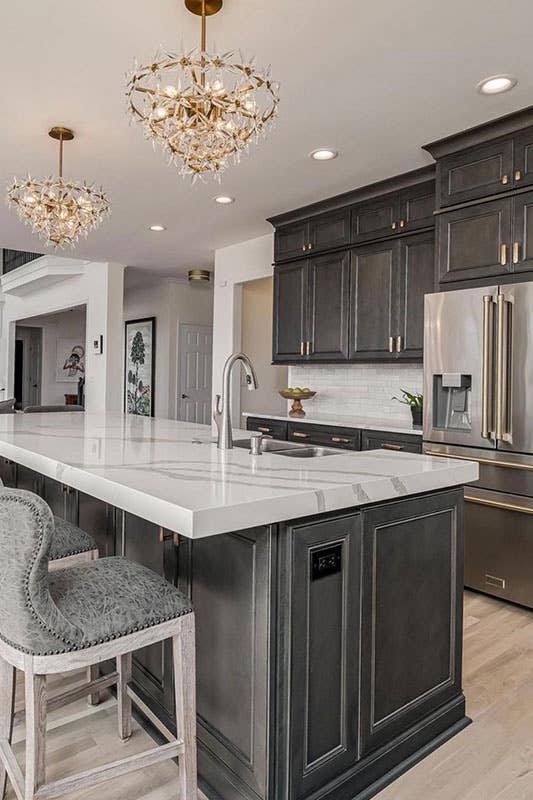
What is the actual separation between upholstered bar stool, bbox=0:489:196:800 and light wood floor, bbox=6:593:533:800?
21 cm

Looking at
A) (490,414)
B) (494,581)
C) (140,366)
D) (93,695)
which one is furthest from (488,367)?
(140,366)

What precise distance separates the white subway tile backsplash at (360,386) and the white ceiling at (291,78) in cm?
148

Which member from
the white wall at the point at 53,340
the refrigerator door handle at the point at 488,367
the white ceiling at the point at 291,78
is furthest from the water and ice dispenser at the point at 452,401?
the white wall at the point at 53,340

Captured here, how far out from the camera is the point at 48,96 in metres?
2.91

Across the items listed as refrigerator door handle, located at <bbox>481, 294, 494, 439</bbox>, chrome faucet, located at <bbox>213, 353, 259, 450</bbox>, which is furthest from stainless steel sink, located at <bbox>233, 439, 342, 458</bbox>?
refrigerator door handle, located at <bbox>481, 294, 494, 439</bbox>

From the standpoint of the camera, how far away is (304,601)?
1.48 meters

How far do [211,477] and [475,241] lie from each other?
2385mm

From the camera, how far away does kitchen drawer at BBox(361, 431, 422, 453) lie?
3.63 metres

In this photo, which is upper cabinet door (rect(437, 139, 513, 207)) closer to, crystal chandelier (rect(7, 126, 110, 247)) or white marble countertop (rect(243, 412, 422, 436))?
white marble countertop (rect(243, 412, 422, 436))

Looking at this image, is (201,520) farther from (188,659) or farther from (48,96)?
(48,96)

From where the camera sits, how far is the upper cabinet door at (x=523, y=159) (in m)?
2.97

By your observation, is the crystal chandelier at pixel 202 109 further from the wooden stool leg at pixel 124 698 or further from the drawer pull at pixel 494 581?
the drawer pull at pixel 494 581

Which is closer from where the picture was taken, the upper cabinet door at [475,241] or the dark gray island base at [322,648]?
the dark gray island base at [322,648]

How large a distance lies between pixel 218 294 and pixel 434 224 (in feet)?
9.88
